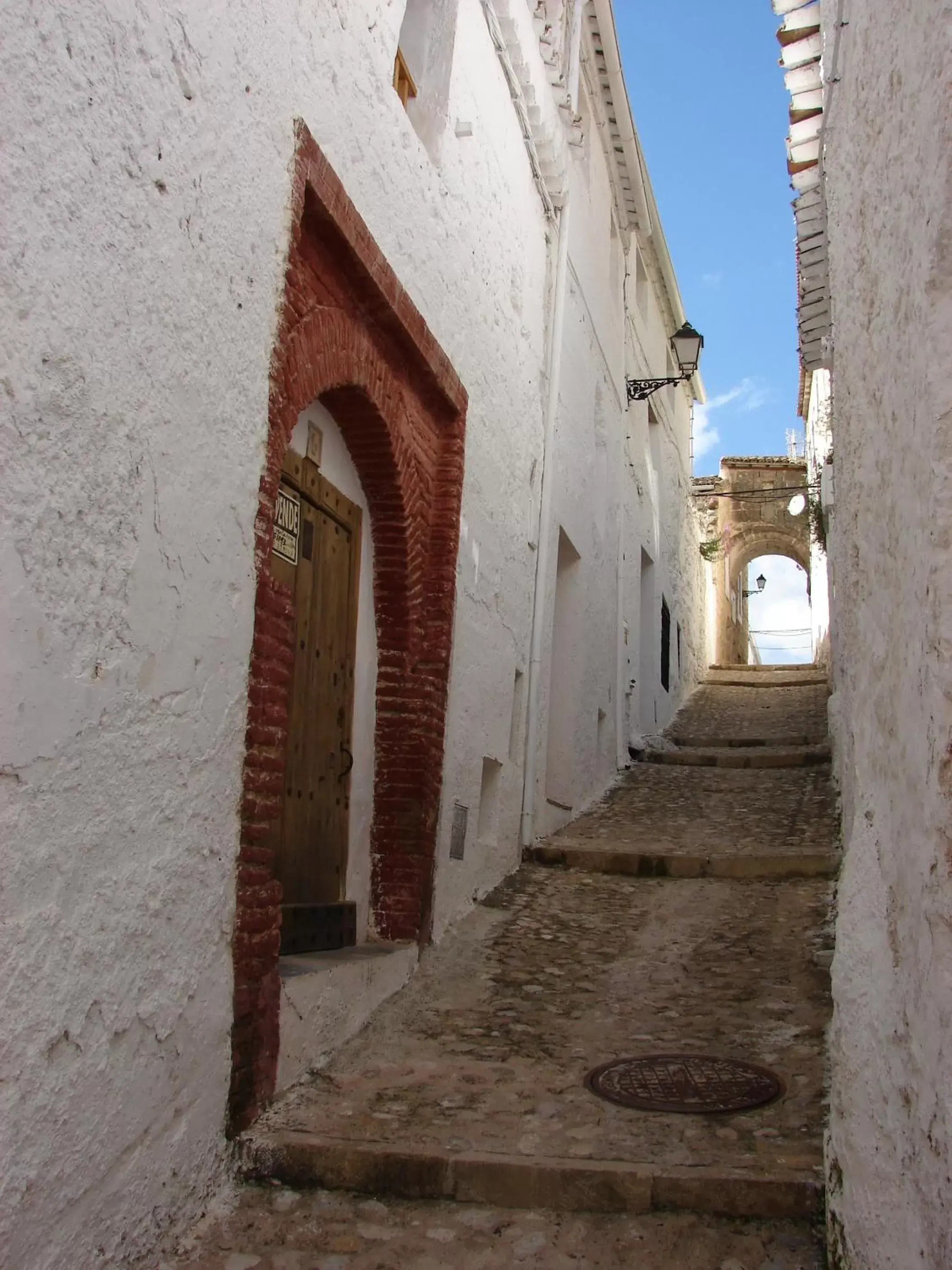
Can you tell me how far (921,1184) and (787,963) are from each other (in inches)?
129

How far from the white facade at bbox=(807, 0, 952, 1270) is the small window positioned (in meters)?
2.36

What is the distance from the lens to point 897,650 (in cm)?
252

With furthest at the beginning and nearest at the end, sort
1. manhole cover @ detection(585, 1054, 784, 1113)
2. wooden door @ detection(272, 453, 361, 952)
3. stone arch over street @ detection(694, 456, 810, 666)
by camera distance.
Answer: stone arch over street @ detection(694, 456, 810, 666), wooden door @ detection(272, 453, 361, 952), manhole cover @ detection(585, 1054, 784, 1113)

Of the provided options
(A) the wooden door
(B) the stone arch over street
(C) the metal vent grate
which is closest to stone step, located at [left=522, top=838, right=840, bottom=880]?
(C) the metal vent grate

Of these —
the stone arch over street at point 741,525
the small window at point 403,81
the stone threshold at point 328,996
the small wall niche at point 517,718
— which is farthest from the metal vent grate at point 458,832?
the stone arch over street at point 741,525

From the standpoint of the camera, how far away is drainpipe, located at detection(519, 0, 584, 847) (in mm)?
7254

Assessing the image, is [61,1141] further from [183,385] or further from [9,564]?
[183,385]

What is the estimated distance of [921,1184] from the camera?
2035 millimetres

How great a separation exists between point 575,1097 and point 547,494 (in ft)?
15.0

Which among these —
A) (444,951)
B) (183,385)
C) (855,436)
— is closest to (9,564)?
(183,385)

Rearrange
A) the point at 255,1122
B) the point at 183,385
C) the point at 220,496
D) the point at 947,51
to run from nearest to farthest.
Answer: the point at 947,51 < the point at 183,385 < the point at 220,496 < the point at 255,1122

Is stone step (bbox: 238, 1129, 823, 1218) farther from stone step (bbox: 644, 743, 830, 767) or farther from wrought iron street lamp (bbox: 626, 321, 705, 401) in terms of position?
wrought iron street lamp (bbox: 626, 321, 705, 401)

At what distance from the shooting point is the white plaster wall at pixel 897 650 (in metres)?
1.93

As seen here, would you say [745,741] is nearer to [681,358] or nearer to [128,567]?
[681,358]
